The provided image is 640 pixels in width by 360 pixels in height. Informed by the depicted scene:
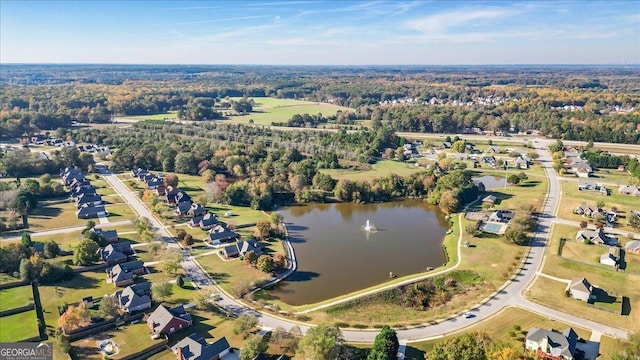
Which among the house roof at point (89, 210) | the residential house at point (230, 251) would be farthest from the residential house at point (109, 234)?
the residential house at point (230, 251)

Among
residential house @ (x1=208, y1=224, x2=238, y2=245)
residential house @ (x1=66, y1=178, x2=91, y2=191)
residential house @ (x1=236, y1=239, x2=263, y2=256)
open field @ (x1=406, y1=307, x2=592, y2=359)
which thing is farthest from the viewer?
residential house @ (x1=66, y1=178, x2=91, y2=191)

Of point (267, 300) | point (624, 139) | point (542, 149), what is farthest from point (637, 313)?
point (624, 139)

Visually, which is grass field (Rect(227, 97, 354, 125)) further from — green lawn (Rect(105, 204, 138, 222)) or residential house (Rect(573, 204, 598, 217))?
residential house (Rect(573, 204, 598, 217))

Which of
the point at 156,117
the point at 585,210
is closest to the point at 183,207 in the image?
the point at 585,210

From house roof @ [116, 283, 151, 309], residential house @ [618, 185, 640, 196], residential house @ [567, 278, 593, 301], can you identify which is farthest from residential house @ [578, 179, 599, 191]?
house roof @ [116, 283, 151, 309]

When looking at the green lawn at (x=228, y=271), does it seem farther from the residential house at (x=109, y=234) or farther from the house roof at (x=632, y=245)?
the house roof at (x=632, y=245)

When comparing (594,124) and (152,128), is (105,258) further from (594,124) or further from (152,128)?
(594,124)
